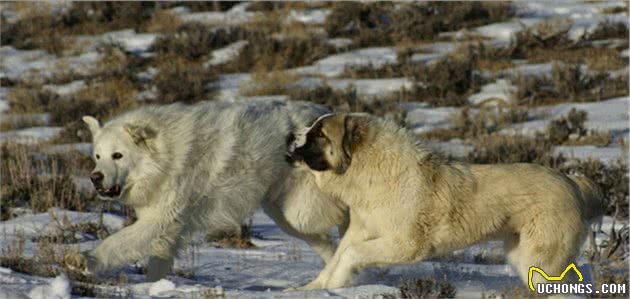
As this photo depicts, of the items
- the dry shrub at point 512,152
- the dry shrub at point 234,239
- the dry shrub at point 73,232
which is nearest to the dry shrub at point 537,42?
the dry shrub at point 512,152

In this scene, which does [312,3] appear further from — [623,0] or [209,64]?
[623,0]

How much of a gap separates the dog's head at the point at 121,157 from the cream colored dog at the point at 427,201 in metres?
1.21

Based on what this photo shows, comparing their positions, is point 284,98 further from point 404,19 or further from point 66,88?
point 404,19

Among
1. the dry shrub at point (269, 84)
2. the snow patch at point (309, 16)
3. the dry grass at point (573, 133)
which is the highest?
the snow patch at point (309, 16)

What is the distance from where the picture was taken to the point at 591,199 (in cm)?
620

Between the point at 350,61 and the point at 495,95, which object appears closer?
the point at 495,95

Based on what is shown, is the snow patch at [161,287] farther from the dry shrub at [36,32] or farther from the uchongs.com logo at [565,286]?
the dry shrub at [36,32]

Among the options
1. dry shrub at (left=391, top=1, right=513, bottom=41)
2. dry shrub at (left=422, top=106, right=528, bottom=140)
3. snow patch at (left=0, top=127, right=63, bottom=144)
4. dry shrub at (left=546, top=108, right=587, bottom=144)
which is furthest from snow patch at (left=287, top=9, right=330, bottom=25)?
dry shrub at (left=546, top=108, right=587, bottom=144)

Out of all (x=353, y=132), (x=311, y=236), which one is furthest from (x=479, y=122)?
(x=353, y=132)

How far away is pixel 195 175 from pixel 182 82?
10.2m

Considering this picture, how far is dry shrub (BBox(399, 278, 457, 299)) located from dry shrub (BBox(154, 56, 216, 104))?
10637 millimetres

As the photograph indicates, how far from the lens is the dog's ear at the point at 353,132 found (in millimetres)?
6273

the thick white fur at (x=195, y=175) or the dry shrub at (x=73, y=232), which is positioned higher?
the thick white fur at (x=195, y=175)

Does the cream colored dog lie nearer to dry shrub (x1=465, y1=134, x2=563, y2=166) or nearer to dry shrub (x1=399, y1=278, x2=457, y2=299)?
dry shrub (x1=399, y1=278, x2=457, y2=299)
